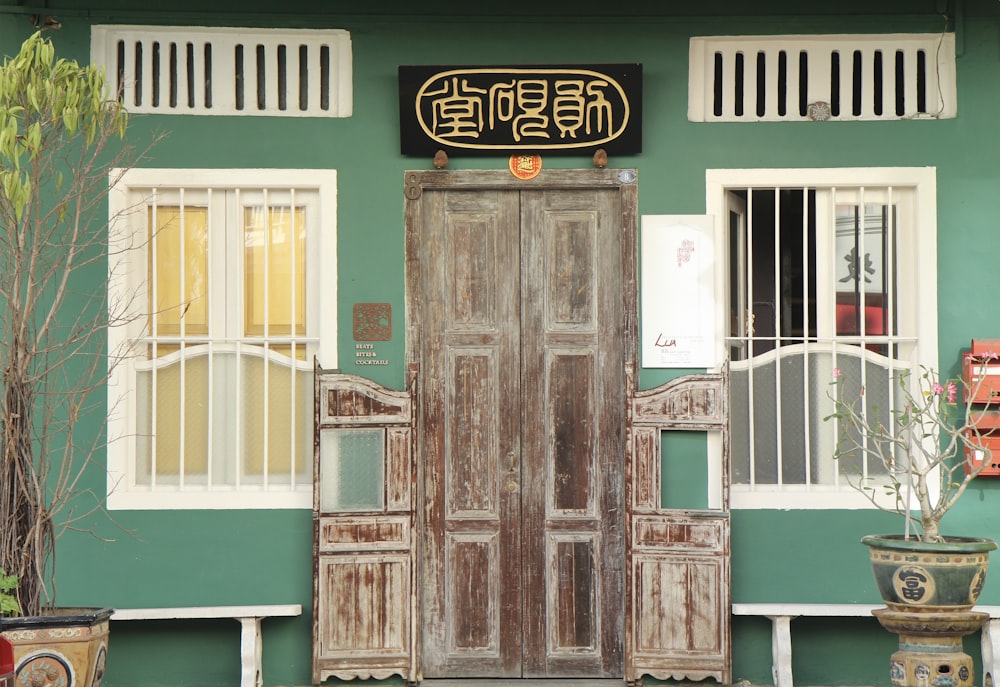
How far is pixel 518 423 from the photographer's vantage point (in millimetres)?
7348

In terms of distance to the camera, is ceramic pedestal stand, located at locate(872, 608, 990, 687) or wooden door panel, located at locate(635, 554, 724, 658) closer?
ceramic pedestal stand, located at locate(872, 608, 990, 687)

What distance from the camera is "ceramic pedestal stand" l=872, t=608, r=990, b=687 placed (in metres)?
5.93

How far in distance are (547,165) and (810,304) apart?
1704mm

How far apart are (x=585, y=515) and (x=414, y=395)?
3.87 feet

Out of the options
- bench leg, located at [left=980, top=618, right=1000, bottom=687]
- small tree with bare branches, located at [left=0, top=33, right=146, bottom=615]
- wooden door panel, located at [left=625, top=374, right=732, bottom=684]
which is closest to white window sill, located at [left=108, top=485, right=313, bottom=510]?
small tree with bare branches, located at [left=0, top=33, right=146, bottom=615]

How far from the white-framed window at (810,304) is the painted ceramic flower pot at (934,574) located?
1.35 metres

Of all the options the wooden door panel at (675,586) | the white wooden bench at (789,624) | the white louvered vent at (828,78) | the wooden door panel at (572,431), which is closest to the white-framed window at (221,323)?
the wooden door panel at (572,431)

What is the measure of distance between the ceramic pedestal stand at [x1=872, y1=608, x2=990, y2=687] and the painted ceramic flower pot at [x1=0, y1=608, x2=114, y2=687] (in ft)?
12.1

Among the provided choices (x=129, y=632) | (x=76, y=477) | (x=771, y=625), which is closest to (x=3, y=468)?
(x=76, y=477)

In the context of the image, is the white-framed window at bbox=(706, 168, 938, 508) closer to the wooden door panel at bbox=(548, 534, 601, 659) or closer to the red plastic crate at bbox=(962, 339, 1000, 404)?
the red plastic crate at bbox=(962, 339, 1000, 404)

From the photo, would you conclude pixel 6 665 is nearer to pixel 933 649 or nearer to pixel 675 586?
pixel 675 586

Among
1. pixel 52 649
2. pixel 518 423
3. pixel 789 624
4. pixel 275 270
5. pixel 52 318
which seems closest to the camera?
pixel 52 649

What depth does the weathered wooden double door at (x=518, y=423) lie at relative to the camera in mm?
7297

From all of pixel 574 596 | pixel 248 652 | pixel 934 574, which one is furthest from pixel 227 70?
pixel 934 574
